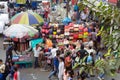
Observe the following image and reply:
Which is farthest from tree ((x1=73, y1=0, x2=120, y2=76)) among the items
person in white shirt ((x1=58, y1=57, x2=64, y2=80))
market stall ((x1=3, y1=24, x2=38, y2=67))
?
market stall ((x1=3, y1=24, x2=38, y2=67))

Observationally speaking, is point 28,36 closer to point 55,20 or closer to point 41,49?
point 41,49

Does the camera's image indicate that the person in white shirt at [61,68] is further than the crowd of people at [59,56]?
Yes

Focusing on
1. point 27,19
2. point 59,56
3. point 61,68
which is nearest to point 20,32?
point 27,19

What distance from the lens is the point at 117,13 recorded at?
9.59ft

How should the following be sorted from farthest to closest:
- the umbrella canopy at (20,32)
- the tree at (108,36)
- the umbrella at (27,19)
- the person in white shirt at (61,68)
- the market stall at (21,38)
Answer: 1. the umbrella at (27,19)
2. the umbrella canopy at (20,32)
3. the market stall at (21,38)
4. the person in white shirt at (61,68)
5. the tree at (108,36)

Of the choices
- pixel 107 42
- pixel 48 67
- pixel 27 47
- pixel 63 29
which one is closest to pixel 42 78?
pixel 48 67

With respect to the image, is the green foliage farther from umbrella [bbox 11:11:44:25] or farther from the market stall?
umbrella [bbox 11:11:44:25]

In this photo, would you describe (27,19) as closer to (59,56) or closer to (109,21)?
(59,56)

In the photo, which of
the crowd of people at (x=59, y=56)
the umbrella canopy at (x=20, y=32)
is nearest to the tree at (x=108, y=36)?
the crowd of people at (x=59, y=56)

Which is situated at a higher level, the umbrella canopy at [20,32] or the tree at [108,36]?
the tree at [108,36]

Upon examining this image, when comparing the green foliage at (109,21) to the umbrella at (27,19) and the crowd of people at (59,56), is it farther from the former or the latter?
the umbrella at (27,19)

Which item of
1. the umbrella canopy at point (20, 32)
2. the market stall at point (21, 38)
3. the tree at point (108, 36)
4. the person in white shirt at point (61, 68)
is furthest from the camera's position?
the umbrella canopy at point (20, 32)

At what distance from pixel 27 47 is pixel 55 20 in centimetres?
675

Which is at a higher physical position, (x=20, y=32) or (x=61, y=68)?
(x=20, y=32)
